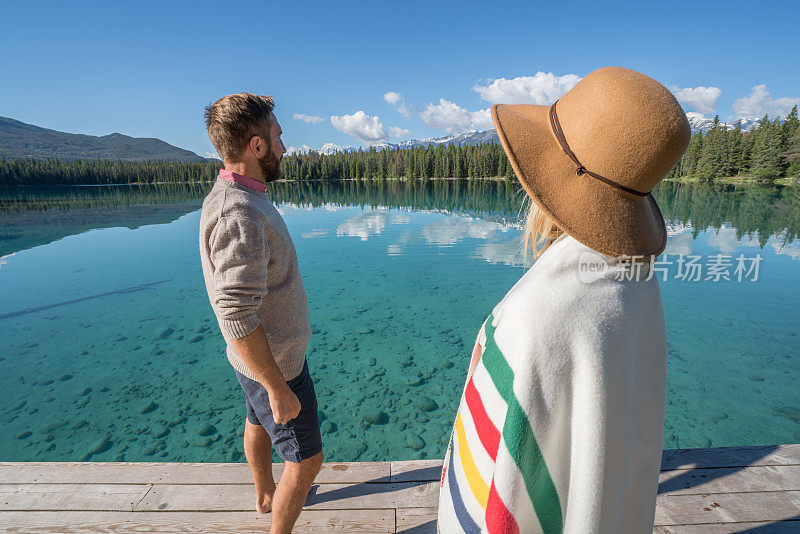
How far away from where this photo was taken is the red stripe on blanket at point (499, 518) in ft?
2.95

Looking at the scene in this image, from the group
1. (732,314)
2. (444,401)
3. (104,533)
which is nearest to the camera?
(104,533)

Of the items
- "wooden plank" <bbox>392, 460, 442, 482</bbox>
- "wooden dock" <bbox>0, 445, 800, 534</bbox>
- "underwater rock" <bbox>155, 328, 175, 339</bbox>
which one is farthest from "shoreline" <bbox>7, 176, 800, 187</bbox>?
"wooden plank" <bbox>392, 460, 442, 482</bbox>

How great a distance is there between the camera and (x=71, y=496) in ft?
7.93

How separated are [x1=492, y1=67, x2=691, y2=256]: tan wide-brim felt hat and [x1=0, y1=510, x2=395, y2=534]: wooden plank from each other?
2.19 metres

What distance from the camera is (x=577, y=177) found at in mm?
987

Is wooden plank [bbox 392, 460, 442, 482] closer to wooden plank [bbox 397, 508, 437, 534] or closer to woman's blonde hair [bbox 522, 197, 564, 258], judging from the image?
wooden plank [bbox 397, 508, 437, 534]

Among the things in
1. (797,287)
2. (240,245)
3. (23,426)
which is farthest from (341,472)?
(797,287)

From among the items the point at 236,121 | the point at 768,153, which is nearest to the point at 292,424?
the point at 236,121

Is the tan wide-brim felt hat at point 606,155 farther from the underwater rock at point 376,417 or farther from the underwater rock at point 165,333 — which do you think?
the underwater rock at point 165,333

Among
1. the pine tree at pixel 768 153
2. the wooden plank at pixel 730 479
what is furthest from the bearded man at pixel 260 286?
the pine tree at pixel 768 153

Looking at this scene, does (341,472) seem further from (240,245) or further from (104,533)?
(240,245)

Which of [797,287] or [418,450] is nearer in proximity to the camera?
[418,450]

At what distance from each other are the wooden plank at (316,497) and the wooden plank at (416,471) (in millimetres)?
39

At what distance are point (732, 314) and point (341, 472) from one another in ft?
33.6
